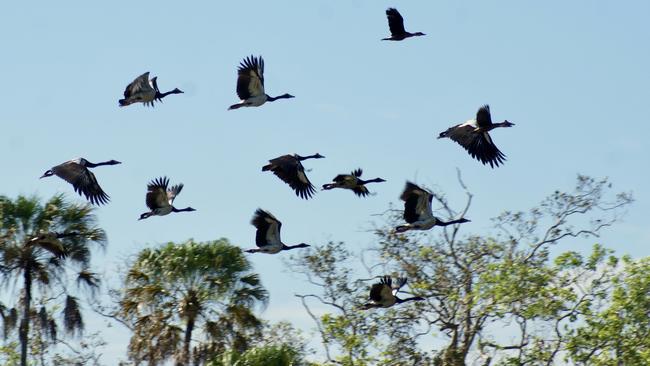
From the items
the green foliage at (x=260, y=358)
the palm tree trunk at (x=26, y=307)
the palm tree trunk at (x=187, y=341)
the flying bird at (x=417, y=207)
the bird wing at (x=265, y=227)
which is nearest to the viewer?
the green foliage at (x=260, y=358)

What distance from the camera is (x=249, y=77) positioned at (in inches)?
1119

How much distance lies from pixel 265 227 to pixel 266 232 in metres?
0.09

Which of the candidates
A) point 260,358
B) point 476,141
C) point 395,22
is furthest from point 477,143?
point 260,358

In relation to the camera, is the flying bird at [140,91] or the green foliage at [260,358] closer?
the green foliage at [260,358]

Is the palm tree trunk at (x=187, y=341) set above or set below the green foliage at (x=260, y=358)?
above

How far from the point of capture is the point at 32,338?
34656 millimetres

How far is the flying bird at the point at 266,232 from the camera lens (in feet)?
93.4

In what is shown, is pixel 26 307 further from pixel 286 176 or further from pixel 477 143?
pixel 477 143

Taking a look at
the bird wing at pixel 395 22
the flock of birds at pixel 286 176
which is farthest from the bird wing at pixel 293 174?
the bird wing at pixel 395 22

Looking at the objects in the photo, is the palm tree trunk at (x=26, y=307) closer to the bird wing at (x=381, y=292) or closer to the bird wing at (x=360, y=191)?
the bird wing at (x=360, y=191)

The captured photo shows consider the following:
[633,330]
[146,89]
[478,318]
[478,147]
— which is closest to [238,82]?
[146,89]

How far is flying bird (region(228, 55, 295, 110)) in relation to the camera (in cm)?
2844

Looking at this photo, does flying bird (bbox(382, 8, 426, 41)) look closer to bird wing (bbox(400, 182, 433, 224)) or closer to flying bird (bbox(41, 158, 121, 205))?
bird wing (bbox(400, 182, 433, 224))

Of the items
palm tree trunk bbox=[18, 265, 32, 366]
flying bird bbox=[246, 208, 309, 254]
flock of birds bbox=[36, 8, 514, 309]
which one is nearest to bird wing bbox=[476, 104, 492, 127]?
flock of birds bbox=[36, 8, 514, 309]
